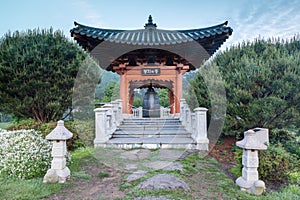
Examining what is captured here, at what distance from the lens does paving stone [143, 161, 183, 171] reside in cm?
425

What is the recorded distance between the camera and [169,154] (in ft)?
17.4

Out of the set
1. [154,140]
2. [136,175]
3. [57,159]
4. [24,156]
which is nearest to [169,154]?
[154,140]

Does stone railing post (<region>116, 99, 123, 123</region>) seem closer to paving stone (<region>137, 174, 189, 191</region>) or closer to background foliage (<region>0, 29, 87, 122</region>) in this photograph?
background foliage (<region>0, 29, 87, 122</region>)

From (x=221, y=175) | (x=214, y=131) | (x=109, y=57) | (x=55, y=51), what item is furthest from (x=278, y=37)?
(x=55, y=51)

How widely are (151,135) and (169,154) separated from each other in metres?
1.73

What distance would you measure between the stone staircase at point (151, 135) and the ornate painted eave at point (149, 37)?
117 inches

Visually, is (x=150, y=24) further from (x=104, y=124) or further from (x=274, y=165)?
(x=274, y=165)

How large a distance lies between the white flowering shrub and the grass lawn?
228 mm

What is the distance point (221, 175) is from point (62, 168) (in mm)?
3054

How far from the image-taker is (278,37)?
636 centimetres

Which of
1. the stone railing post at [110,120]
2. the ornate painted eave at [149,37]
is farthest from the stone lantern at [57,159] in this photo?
the ornate painted eave at [149,37]

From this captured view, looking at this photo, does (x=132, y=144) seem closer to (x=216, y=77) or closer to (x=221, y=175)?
(x=221, y=175)

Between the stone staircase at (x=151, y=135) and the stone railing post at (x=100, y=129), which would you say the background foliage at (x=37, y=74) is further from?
the stone staircase at (x=151, y=135)

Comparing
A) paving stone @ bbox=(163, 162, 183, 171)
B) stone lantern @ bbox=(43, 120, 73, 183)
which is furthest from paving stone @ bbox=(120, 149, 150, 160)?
stone lantern @ bbox=(43, 120, 73, 183)
